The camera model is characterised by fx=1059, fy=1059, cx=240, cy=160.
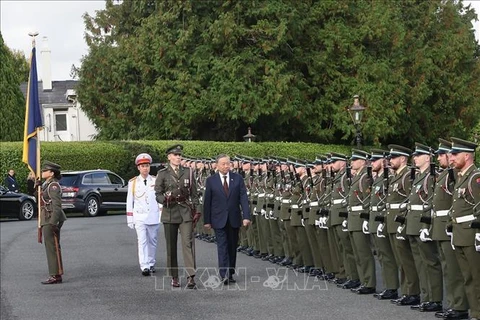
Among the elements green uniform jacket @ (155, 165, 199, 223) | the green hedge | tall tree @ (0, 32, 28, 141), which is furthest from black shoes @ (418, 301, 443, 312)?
tall tree @ (0, 32, 28, 141)

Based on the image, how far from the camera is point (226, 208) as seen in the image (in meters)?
16.0

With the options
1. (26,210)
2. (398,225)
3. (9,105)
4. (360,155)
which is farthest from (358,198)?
(9,105)

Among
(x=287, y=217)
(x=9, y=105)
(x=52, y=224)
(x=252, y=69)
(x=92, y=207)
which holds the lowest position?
(x=92, y=207)

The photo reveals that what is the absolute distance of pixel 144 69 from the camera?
47.9m

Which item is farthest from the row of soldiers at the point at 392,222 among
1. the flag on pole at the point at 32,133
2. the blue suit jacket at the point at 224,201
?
the flag on pole at the point at 32,133

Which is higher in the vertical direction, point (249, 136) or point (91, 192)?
point (249, 136)

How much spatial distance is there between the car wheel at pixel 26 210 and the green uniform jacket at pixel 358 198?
76.3ft

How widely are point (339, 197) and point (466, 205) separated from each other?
3683mm

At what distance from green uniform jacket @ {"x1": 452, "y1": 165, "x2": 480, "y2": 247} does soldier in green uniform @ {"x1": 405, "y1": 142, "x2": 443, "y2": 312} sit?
0.77 m

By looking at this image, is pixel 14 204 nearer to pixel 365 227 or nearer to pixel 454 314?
pixel 365 227

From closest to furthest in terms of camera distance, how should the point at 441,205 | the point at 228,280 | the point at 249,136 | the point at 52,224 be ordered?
1. the point at 441,205
2. the point at 228,280
3. the point at 52,224
4. the point at 249,136

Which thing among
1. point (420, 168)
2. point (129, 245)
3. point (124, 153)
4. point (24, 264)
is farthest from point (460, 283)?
point (124, 153)

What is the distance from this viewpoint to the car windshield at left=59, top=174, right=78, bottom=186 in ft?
120

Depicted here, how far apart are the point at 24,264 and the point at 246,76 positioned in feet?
89.4
